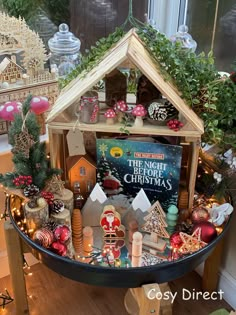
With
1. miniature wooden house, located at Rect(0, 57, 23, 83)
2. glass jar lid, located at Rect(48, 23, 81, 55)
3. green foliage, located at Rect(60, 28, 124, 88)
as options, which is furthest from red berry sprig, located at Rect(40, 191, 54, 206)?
glass jar lid, located at Rect(48, 23, 81, 55)

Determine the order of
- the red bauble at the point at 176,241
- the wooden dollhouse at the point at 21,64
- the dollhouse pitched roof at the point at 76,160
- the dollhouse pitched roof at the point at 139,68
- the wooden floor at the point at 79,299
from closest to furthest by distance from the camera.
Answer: the dollhouse pitched roof at the point at 139,68, the red bauble at the point at 176,241, the dollhouse pitched roof at the point at 76,160, the wooden dollhouse at the point at 21,64, the wooden floor at the point at 79,299

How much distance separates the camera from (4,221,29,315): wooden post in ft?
4.17

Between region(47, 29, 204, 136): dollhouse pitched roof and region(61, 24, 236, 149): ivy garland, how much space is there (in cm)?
3

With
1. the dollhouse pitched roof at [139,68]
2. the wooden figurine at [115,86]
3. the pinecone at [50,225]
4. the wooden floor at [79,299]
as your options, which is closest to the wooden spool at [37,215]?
the pinecone at [50,225]

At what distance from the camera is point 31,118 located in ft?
3.75

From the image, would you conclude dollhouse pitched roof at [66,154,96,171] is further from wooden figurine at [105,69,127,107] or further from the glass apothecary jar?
the glass apothecary jar

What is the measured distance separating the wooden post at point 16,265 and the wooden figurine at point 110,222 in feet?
0.93

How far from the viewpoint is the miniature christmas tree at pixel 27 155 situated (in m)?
1.13

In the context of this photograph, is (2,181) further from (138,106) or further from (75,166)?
(138,106)

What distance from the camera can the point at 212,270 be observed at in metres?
1.55

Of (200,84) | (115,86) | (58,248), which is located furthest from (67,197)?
(200,84)

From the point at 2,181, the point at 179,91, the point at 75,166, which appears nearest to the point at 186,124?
the point at 179,91

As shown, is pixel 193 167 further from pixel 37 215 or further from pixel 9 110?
pixel 9 110

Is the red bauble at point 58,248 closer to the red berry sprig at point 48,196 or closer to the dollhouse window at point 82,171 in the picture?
the red berry sprig at point 48,196
